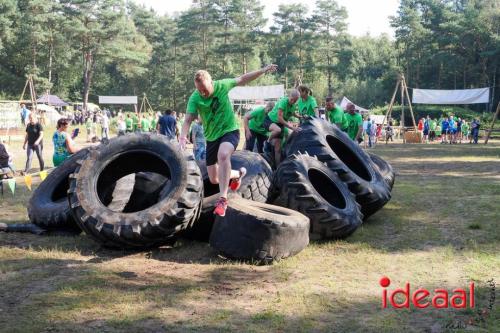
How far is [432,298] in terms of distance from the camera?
446 cm

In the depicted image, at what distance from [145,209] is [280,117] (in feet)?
13.1

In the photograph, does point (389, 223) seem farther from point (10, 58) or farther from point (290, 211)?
point (10, 58)

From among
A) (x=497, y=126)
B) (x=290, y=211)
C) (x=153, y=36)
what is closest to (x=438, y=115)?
(x=497, y=126)

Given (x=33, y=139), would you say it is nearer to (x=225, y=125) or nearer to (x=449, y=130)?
(x=225, y=125)

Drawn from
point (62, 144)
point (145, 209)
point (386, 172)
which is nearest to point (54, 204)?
point (145, 209)

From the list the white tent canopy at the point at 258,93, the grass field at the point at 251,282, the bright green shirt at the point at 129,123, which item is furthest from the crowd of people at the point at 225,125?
the white tent canopy at the point at 258,93

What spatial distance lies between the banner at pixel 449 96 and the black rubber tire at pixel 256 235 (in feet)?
105

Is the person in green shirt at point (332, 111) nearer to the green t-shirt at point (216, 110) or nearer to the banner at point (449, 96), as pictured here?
the green t-shirt at point (216, 110)

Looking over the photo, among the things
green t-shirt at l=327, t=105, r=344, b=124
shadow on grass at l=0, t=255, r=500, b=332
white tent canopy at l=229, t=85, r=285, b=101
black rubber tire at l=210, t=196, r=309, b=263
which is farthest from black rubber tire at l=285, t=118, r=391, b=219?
white tent canopy at l=229, t=85, r=285, b=101

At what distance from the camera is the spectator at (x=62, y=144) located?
9274mm

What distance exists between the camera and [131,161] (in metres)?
6.88

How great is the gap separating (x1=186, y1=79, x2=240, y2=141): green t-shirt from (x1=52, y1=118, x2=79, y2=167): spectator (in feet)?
13.0

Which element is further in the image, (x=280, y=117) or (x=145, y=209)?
(x=280, y=117)

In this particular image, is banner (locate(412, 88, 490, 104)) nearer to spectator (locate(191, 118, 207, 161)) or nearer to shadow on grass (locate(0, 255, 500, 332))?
spectator (locate(191, 118, 207, 161))
